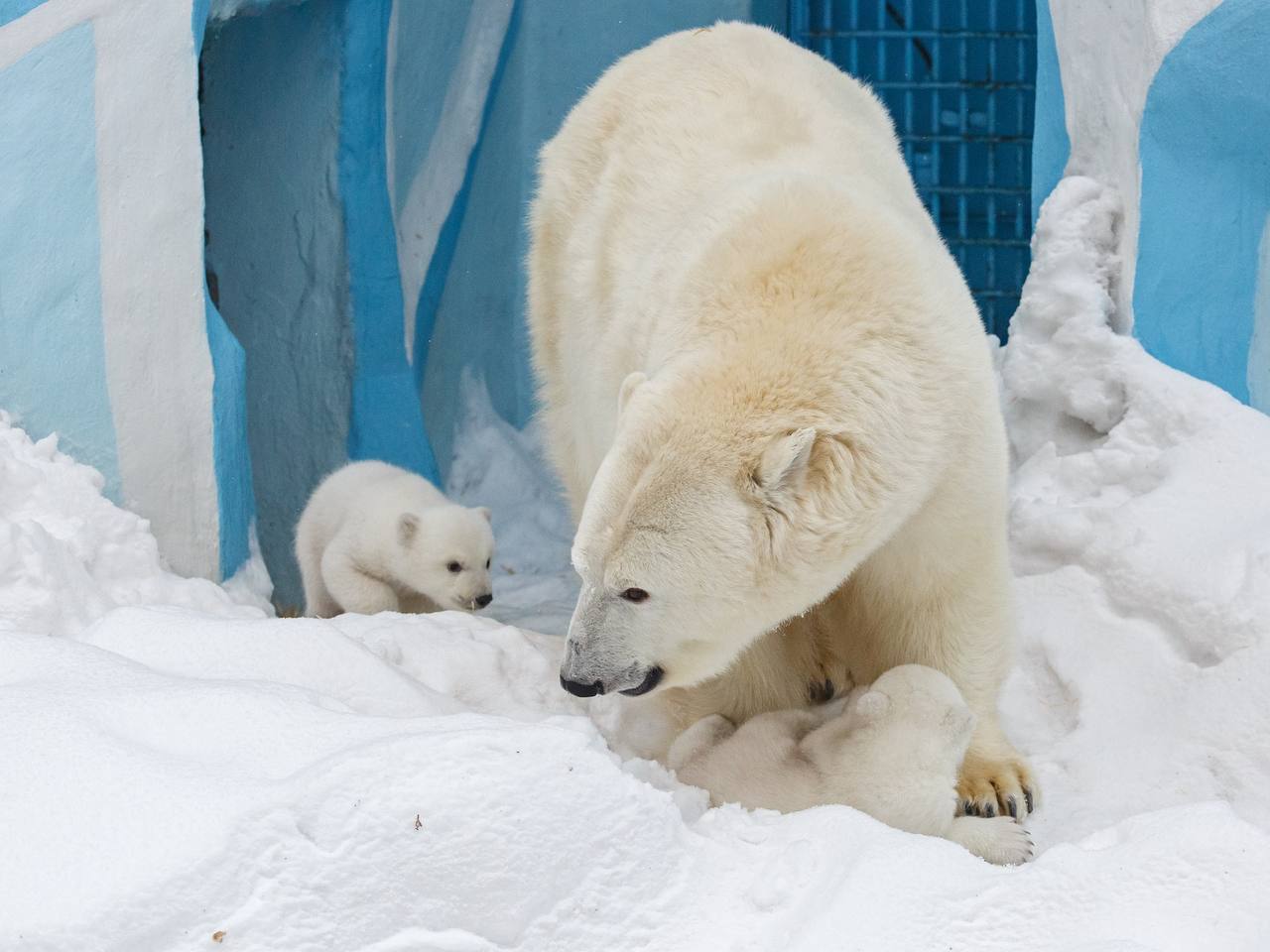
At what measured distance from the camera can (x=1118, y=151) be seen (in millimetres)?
4066

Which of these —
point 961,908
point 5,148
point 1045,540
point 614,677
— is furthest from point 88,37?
point 961,908

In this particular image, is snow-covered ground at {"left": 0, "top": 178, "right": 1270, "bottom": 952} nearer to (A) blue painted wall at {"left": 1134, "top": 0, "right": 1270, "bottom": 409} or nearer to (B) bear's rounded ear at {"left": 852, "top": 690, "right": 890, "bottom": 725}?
(B) bear's rounded ear at {"left": 852, "top": 690, "right": 890, "bottom": 725}

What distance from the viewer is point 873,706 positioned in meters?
2.59

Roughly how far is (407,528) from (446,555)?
0.14 m

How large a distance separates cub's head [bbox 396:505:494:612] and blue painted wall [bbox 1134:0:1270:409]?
6.61 feet

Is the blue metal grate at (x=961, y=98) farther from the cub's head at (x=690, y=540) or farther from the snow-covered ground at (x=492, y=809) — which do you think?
the cub's head at (x=690, y=540)

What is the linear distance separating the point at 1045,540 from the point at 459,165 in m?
3.32

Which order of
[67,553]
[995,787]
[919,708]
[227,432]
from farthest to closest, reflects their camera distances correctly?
1. [227,432]
2. [67,553]
3. [995,787]
4. [919,708]

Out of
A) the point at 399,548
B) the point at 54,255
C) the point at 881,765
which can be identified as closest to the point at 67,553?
the point at 54,255

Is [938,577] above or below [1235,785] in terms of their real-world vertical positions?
above

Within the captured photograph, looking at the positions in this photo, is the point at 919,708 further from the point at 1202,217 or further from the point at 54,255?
the point at 54,255

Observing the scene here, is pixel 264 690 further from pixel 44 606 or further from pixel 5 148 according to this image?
pixel 5 148

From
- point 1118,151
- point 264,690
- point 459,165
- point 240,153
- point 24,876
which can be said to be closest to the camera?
point 24,876

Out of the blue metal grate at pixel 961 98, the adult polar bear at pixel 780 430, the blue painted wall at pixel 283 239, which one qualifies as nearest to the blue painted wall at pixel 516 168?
the blue metal grate at pixel 961 98
